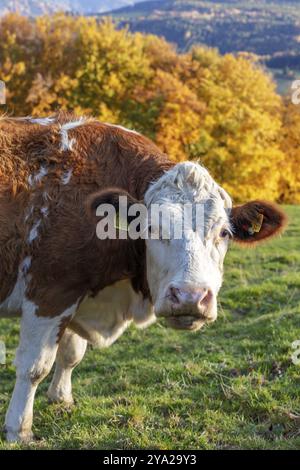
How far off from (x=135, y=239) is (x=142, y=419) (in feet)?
5.03

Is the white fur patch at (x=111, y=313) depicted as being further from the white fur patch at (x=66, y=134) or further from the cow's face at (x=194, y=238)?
the white fur patch at (x=66, y=134)

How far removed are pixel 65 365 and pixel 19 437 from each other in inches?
43.3

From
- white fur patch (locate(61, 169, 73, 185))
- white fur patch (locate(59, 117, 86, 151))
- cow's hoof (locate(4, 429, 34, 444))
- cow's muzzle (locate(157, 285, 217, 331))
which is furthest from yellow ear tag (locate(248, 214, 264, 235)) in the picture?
cow's hoof (locate(4, 429, 34, 444))

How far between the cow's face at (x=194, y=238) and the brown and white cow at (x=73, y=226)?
13 mm

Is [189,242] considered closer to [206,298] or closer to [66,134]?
[206,298]

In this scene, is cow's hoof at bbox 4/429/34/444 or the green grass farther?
cow's hoof at bbox 4/429/34/444

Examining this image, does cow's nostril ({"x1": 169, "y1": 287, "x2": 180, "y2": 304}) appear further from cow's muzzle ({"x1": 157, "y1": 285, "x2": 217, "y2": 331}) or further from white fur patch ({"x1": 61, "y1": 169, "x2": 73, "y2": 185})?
white fur patch ({"x1": 61, "y1": 169, "x2": 73, "y2": 185})

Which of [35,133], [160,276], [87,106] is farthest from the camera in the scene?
[87,106]

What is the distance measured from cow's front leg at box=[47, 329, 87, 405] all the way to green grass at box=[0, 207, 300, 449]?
0.16 meters

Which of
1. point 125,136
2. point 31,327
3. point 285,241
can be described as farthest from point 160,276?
point 285,241

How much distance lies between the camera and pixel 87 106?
3591 centimetres

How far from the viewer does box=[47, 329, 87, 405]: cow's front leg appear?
625 cm

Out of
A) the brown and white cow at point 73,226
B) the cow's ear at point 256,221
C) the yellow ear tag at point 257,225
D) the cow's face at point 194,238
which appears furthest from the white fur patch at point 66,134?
the yellow ear tag at point 257,225

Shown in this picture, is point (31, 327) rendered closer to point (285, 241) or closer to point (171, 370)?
point (171, 370)
